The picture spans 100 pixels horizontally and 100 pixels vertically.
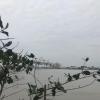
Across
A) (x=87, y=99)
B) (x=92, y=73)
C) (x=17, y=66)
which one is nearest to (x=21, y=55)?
(x=17, y=66)

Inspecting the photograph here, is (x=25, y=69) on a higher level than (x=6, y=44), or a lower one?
lower

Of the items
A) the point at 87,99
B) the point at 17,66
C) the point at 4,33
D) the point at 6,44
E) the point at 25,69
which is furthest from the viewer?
the point at 87,99

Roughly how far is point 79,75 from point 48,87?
0.29 metres

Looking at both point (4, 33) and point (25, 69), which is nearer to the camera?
point (4, 33)

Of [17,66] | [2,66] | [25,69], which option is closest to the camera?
[2,66]

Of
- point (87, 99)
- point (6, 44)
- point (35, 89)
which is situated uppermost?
point (6, 44)

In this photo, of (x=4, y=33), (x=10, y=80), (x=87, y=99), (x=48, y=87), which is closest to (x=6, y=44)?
(x=4, y=33)

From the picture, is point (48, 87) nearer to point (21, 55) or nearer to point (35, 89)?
point (35, 89)

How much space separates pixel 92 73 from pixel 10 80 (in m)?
0.71

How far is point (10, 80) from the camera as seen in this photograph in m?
2.37

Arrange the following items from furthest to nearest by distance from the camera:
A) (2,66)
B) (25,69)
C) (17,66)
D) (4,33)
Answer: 1. (25,69)
2. (17,66)
3. (2,66)
4. (4,33)

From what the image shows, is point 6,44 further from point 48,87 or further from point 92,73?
point 92,73

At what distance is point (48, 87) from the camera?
243 centimetres

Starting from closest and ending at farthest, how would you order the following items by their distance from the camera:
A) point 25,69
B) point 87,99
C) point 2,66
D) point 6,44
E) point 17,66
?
point 6,44
point 2,66
point 17,66
point 25,69
point 87,99
